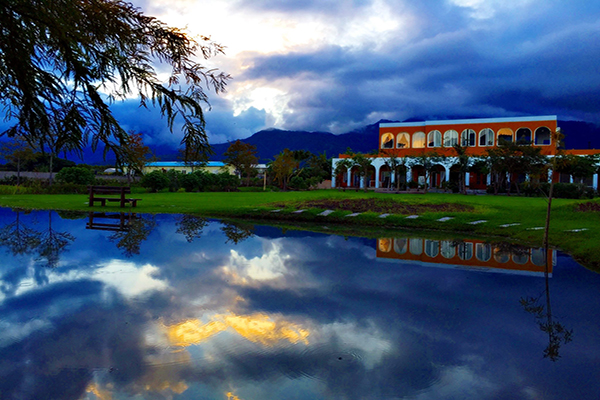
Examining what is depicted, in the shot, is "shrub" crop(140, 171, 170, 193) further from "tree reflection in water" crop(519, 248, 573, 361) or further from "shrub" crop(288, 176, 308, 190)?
"tree reflection in water" crop(519, 248, 573, 361)

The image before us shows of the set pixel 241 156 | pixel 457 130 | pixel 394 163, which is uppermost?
pixel 457 130

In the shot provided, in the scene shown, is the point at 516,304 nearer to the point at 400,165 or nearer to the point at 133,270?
the point at 133,270

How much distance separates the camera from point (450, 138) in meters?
46.2

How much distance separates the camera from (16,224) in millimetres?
12438

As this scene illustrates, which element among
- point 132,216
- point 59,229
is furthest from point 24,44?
point 132,216

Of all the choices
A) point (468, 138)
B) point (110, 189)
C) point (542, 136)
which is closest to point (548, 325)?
point (110, 189)

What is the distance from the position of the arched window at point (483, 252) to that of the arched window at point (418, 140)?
39.6 meters

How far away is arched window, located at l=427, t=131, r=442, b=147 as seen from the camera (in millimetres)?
46606

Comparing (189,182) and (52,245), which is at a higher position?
(189,182)

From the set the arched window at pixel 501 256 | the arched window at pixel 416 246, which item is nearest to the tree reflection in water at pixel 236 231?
the arched window at pixel 416 246

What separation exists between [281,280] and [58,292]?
2806 millimetres

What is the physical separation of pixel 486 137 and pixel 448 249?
39.7m

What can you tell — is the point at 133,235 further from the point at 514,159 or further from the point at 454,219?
the point at 514,159

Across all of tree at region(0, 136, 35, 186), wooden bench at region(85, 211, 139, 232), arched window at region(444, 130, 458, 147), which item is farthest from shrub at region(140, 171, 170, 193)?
arched window at region(444, 130, 458, 147)
